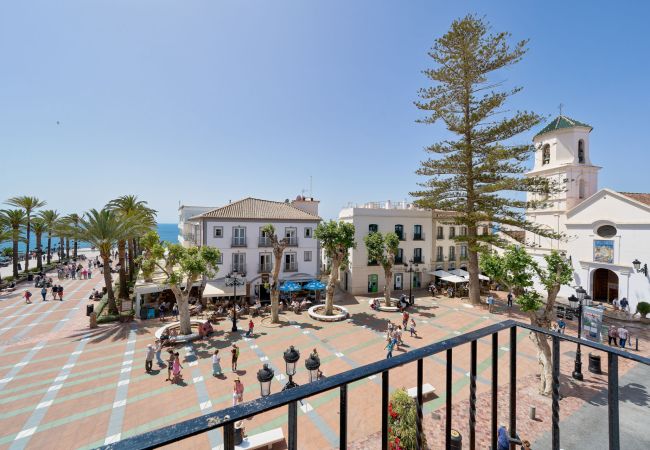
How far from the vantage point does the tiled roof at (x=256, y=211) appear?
26797 millimetres

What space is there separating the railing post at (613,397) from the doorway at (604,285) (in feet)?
102

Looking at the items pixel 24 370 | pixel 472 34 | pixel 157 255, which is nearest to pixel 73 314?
pixel 24 370

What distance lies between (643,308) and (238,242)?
30650 millimetres

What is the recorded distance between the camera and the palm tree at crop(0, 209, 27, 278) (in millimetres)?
33244

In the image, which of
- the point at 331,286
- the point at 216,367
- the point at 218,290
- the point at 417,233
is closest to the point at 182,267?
the point at 218,290

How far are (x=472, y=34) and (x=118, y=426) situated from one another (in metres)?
32.4

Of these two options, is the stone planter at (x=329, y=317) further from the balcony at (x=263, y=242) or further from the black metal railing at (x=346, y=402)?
Result: the black metal railing at (x=346, y=402)

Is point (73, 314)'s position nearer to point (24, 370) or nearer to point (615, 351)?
point (24, 370)

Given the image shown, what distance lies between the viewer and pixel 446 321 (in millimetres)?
21500

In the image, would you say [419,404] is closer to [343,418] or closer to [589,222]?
[343,418]

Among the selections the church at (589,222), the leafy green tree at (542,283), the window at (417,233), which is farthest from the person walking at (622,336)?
the window at (417,233)

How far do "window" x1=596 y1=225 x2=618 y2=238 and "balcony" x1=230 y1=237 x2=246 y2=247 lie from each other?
29.6m

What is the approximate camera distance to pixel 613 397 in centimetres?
227

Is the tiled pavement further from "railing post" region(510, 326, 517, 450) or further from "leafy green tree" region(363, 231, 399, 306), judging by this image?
"railing post" region(510, 326, 517, 450)
